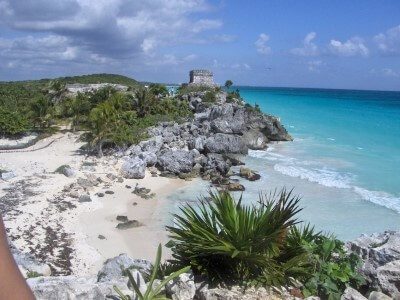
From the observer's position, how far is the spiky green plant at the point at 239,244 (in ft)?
19.7

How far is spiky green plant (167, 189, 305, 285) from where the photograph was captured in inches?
236

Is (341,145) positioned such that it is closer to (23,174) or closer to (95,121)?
(95,121)

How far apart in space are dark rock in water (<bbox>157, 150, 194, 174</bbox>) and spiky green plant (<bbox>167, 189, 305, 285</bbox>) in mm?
16994

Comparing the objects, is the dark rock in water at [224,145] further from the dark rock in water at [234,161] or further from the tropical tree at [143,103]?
the tropical tree at [143,103]

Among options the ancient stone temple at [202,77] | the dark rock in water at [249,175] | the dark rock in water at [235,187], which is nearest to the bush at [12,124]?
the dark rock in water at [249,175]

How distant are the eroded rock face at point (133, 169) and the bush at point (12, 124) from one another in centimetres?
1123

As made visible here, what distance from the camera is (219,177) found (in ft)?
74.8

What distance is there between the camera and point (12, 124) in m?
29.4

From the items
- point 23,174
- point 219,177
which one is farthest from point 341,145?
A: point 23,174

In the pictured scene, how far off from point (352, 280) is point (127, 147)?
2142cm

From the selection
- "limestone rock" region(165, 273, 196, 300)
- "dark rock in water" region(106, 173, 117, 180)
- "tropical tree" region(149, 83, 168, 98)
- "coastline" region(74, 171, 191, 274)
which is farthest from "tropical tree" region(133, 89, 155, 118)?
"limestone rock" region(165, 273, 196, 300)

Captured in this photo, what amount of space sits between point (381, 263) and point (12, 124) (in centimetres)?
2730

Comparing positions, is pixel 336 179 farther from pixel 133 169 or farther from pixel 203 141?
pixel 133 169

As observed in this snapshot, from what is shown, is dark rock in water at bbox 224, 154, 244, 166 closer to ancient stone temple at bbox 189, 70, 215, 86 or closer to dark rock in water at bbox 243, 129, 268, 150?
dark rock in water at bbox 243, 129, 268, 150
